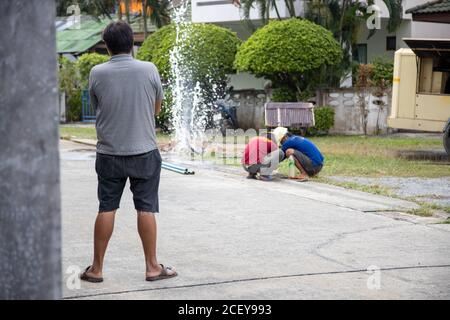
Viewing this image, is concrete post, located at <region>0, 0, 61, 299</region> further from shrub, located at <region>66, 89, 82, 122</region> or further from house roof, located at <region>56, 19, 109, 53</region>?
house roof, located at <region>56, 19, 109, 53</region>

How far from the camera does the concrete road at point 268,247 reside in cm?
577

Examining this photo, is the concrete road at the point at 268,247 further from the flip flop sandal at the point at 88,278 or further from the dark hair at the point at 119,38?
the dark hair at the point at 119,38

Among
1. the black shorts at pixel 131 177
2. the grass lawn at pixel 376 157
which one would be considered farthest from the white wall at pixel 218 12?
the black shorts at pixel 131 177

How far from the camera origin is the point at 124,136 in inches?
229

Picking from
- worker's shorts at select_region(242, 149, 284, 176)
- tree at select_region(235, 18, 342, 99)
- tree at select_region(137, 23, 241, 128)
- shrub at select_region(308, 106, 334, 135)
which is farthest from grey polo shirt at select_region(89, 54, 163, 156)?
tree at select_region(137, 23, 241, 128)

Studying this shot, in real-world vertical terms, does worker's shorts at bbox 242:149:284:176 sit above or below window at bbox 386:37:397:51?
below

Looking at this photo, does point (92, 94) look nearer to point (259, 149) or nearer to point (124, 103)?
point (124, 103)

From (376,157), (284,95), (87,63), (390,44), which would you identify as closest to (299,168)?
(376,157)

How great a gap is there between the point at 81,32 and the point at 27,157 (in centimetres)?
3953

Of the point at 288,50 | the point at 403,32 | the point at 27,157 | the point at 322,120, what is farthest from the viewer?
the point at 403,32

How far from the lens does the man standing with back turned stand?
581 cm

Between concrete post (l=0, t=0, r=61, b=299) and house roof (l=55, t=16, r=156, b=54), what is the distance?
3467cm

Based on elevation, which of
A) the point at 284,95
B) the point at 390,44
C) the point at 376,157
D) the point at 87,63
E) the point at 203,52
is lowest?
the point at 376,157

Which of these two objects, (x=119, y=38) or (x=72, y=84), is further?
(x=72, y=84)
